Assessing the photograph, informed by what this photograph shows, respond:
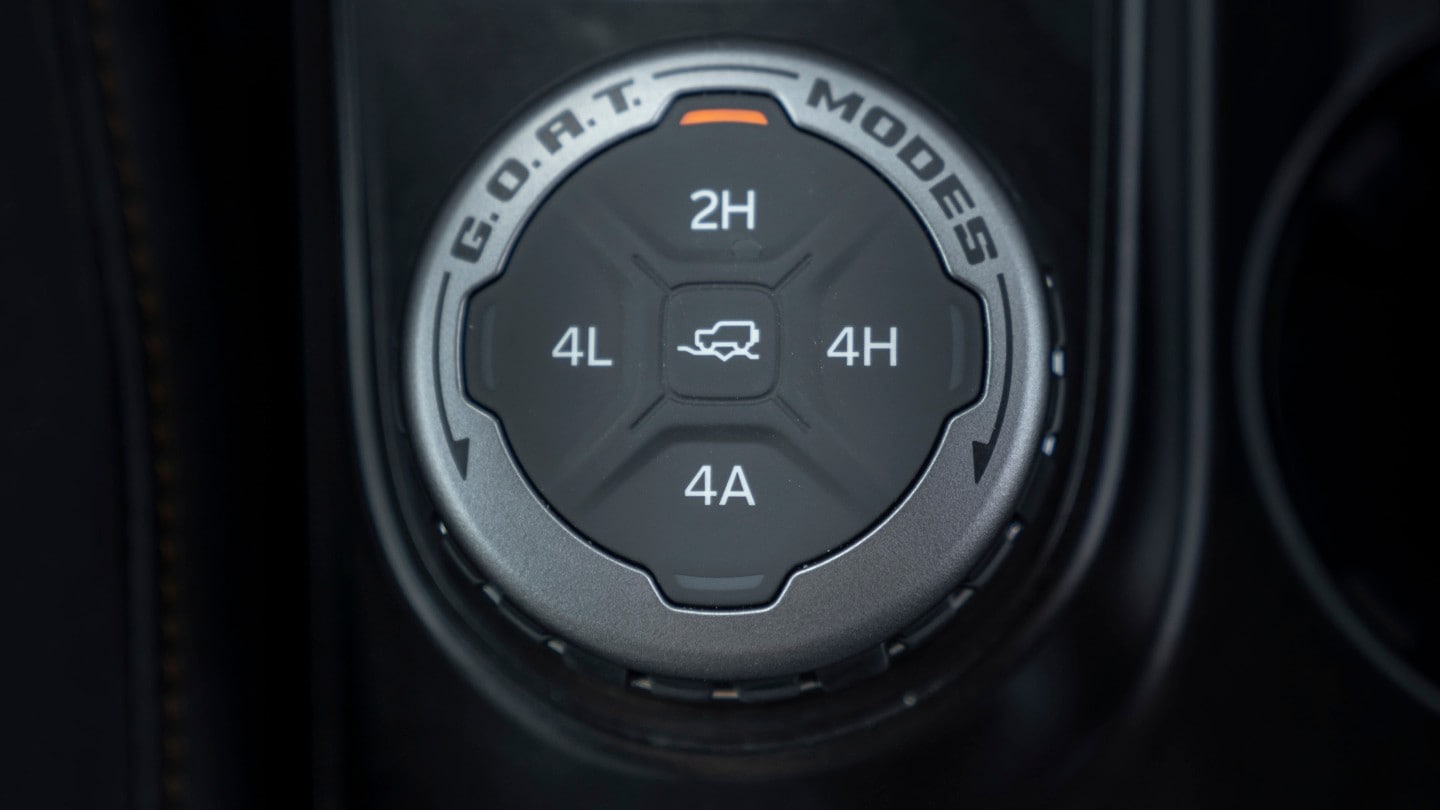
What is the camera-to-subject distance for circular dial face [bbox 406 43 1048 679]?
502mm

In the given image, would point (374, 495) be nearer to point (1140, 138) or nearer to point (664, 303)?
point (664, 303)

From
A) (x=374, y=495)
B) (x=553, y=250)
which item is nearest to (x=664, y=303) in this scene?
(x=553, y=250)

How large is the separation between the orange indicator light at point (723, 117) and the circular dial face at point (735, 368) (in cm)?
2

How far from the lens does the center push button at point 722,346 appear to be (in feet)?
1.65

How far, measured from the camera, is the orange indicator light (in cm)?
52

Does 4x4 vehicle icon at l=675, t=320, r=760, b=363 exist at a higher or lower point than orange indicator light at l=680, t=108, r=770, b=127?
lower

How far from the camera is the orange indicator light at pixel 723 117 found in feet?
1.70

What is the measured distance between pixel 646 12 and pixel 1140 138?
0.78ft

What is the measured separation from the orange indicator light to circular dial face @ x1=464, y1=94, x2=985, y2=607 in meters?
0.02

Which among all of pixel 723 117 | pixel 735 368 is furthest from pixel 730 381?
pixel 723 117

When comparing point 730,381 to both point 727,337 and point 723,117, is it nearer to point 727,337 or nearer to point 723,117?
point 727,337

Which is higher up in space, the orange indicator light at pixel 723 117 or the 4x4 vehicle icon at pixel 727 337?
the orange indicator light at pixel 723 117

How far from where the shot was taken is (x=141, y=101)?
0.44 meters

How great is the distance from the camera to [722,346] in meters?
0.50
